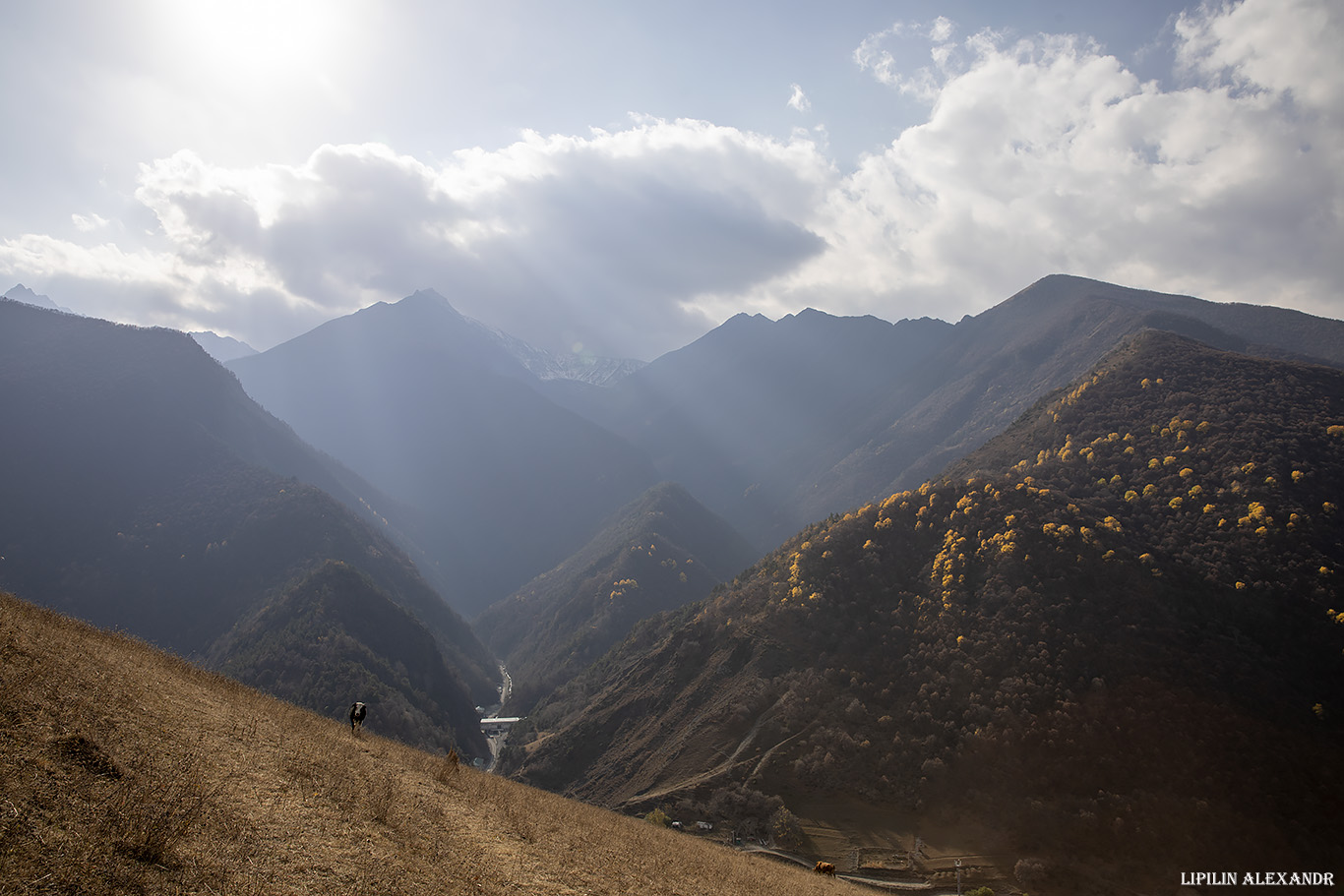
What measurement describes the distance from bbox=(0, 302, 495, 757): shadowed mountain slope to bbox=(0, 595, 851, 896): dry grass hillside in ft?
409

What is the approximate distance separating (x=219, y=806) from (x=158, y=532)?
20124 centimetres

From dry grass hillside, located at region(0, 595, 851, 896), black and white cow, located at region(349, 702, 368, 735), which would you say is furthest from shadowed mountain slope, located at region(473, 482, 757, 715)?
dry grass hillside, located at region(0, 595, 851, 896)

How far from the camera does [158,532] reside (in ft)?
541

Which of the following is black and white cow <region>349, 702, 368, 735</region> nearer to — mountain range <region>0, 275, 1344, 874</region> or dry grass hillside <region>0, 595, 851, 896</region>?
dry grass hillside <region>0, 595, 851, 896</region>

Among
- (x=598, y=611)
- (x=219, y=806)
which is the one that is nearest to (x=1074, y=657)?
(x=219, y=806)

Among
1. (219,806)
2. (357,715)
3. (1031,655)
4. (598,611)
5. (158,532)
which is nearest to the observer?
(219,806)

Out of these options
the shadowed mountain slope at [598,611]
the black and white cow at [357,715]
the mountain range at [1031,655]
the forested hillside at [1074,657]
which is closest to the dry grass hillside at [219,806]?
the black and white cow at [357,715]

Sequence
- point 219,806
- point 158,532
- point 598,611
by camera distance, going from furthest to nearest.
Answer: point 598,611, point 158,532, point 219,806

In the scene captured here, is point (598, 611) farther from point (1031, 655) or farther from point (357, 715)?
point (357, 715)

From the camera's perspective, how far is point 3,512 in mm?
158375

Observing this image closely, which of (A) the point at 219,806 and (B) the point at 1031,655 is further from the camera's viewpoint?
(B) the point at 1031,655

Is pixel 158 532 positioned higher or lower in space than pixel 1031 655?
lower

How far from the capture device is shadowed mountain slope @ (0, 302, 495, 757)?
Result: 5763 inches

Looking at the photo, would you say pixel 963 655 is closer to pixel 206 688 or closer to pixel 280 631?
pixel 206 688
